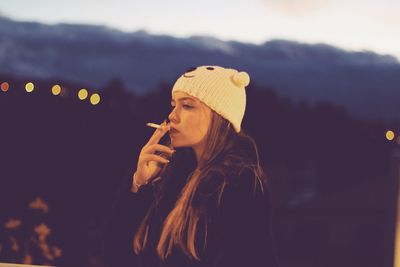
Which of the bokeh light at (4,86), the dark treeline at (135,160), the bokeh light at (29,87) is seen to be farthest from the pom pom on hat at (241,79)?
the bokeh light at (4,86)

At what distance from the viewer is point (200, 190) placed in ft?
15.6

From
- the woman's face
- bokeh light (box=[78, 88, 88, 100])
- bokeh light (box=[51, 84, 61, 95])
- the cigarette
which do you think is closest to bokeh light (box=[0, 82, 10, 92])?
bokeh light (box=[51, 84, 61, 95])

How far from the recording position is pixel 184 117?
4.75 m

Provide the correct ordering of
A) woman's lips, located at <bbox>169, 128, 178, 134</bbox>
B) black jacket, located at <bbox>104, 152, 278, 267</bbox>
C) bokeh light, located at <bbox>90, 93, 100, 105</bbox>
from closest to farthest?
black jacket, located at <bbox>104, 152, 278, 267</bbox>, woman's lips, located at <bbox>169, 128, 178, 134</bbox>, bokeh light, located at <bbox>90, 93, 100, 105</bbox>

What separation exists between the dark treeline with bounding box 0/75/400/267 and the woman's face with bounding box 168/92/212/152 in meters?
0.13

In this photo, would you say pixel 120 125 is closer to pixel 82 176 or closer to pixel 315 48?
pixel 82 176

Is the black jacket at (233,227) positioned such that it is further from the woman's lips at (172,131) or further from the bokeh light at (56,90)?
the bokeh light at (56,90)

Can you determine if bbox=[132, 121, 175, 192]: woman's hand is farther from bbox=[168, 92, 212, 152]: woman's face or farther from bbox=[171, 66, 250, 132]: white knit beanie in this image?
bbox=[171, 66, 250, 132]: white knit beanie

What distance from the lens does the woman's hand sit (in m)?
4.82

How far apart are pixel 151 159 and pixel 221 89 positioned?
0.61 m

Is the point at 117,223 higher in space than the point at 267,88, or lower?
lower

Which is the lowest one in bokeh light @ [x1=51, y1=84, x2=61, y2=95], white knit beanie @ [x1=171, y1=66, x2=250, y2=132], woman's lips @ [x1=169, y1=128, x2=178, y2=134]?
woman's lips @ [x1=169, y1=128, x2=178, y2=134]

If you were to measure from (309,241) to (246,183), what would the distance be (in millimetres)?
564

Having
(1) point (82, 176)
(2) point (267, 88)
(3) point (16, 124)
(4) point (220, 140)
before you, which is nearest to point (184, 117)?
(4) point (220, 140)
